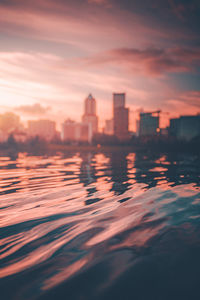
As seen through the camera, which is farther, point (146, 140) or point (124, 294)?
point (146, 140)

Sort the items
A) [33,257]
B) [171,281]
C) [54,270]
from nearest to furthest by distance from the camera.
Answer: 1. [171,281]
2. [54,270]
3. [33,257]

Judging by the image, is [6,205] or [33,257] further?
[6,205]

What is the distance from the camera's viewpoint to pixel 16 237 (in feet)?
14.6

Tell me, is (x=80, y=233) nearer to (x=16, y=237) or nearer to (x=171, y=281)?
(x=16, y=237)

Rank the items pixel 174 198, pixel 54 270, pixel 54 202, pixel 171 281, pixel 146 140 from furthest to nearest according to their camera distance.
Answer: pixel 146 140 → pixel 174 198 → pixel 54 202 → pixel 54 270 → pixel 171 281

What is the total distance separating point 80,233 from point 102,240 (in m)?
0.66

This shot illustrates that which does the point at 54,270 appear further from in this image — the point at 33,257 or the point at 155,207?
the point at 155,207

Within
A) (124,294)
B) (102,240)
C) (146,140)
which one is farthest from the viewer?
(146,140)

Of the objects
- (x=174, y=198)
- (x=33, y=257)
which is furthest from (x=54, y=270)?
(x=174, y=198)

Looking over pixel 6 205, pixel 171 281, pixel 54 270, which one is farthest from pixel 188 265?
pixel 6 205

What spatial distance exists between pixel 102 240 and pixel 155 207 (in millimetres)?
3015

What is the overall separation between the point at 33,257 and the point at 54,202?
358cm

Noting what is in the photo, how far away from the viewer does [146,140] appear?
473 feet

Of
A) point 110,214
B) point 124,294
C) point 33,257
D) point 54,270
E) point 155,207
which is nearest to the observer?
point 124,294
